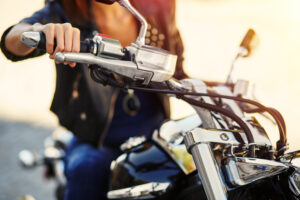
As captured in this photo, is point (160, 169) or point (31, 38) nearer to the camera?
point (31, 38)

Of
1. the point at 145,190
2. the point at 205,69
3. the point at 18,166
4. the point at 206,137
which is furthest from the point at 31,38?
the point at 205,69

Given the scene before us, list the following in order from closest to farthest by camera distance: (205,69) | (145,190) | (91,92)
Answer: (145,190) < (91,92) < (205,69)

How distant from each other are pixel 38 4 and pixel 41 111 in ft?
11.5

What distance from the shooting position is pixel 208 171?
613mm

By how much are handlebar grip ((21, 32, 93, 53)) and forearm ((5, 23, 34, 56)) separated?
38 centimetres

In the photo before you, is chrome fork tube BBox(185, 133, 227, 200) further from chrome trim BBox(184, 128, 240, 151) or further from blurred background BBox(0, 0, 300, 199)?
blurred background BBox(0, 0, 300, 199)

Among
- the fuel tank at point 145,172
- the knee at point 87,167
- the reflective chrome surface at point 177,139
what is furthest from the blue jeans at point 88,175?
the reflective chrome surface at point 177,139

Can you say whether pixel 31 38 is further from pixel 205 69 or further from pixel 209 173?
pixel 205 69

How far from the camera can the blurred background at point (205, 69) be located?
0.97 metres

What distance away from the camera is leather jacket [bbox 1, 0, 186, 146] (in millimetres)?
1383

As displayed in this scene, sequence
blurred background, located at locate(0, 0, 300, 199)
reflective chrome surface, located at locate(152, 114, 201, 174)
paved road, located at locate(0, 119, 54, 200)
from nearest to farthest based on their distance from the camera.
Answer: reflective chrome surface, located at locate(152, 114, 201, 174) < blurred background, located at locate(0, 0, 300, 199) < paved road, located at locate(0, 119, 54, 200)

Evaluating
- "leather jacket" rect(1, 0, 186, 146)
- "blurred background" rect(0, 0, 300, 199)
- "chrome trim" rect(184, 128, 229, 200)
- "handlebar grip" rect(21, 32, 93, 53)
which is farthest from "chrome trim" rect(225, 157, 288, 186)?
"leather jacket" rect(1, 0, 186, 146)

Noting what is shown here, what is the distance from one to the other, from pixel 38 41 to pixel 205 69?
320cm

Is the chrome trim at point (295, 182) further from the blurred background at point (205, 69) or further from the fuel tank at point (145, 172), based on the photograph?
the fuel tank at point (145, 172)
